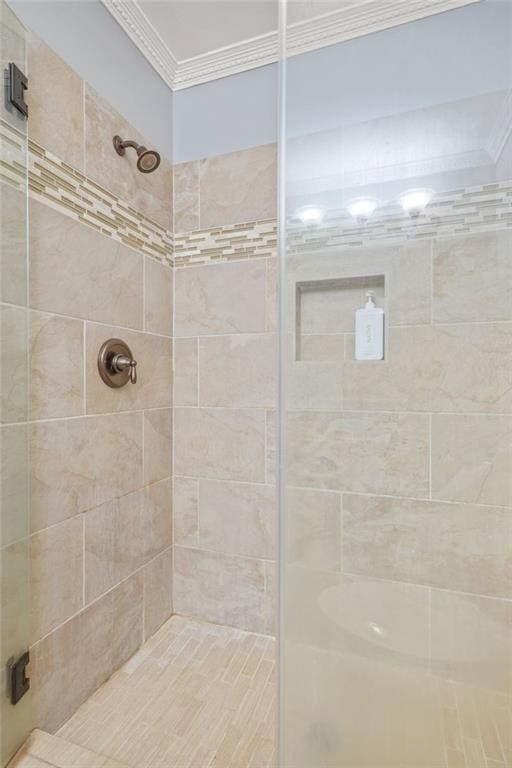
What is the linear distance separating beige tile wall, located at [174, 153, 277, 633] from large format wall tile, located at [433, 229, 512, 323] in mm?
753

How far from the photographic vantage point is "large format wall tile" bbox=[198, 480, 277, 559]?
1.48 meters

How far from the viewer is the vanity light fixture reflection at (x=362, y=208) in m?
0.82

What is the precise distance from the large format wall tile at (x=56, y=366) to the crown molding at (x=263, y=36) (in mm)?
864

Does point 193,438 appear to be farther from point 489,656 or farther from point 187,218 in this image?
point 489,656

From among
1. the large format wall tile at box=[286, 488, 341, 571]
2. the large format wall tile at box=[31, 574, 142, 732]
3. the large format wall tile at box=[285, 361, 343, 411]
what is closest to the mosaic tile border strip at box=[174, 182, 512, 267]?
the large format wall tile at box=[285, 361, 343, 411]

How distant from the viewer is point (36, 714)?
1.03 metres

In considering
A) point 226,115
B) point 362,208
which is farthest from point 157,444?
point 226,115

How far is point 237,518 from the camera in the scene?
1518mm

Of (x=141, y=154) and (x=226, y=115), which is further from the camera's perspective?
(x=226, y=115)

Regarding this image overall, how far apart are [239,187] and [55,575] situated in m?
1.44

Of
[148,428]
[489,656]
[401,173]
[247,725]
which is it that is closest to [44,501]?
[148,428]

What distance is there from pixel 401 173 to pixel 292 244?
0.26 meters

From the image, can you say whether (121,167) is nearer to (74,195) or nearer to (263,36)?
(74,195)

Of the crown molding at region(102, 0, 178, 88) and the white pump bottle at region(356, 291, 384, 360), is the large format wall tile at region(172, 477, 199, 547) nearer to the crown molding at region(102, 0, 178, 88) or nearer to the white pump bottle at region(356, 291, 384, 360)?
the white pump bottle at region(356, 291, 384, 360)
